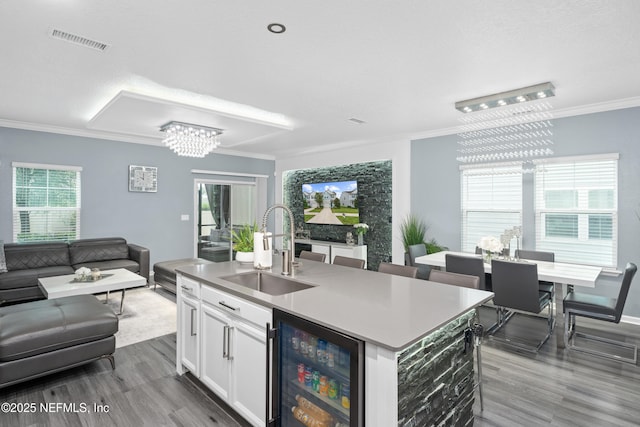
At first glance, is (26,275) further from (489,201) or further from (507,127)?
(507,127)

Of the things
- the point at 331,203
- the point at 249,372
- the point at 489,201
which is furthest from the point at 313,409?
the point at 331,203

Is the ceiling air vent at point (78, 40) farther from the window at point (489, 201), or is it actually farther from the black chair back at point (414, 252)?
the window at point (489, 201)

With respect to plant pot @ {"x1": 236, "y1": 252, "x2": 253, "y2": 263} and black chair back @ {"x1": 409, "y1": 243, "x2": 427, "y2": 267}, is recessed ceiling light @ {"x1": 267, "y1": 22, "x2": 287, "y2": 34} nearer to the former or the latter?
plant pot @ {"x1": 236, "y1": 252, "x2": 253, "y2": 263}

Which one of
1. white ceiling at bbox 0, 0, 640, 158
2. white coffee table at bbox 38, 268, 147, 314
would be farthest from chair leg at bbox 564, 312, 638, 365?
white coffee table at bbox 38, 268, 147, 314

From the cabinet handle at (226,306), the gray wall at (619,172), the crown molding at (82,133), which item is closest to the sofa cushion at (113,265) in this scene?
the crown molding at (82,133)

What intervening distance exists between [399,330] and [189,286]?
1.83 m

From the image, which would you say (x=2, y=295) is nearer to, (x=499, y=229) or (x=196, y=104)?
(x=196, y=104)

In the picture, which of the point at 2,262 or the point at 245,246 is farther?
the point at 2,262

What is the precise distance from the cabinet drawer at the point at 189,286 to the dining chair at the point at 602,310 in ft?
11.1

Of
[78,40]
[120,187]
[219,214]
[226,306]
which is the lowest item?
[226,306]

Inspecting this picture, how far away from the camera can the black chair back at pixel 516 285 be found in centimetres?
322

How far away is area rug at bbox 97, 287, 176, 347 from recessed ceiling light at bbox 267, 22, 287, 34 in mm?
3181

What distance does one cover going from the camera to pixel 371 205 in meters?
6.59

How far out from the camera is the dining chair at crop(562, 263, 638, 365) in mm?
3010
